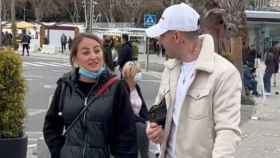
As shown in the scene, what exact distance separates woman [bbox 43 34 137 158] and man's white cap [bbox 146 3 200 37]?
85cm

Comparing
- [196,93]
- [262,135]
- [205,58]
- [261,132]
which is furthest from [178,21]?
[261,132]

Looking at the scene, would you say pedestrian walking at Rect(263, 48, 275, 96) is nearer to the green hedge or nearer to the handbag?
the green hedge

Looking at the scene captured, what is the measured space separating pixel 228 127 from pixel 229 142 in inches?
3.0

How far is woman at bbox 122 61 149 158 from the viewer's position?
233 inches

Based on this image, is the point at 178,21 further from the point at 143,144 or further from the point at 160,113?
the point at 143,144

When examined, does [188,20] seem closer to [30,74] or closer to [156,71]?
[30,74]

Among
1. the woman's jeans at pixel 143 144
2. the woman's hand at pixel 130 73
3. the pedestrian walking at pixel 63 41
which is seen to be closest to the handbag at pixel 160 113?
the woman's jeans at pixel 143 144

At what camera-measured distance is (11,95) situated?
335 inches

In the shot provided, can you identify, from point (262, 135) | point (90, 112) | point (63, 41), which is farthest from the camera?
point (63, 41)

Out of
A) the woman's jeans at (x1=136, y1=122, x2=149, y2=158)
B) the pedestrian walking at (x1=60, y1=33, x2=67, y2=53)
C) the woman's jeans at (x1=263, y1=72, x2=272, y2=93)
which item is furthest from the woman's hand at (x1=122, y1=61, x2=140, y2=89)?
the pedestrian walking at (x1=60, y1=33, x2=67, y2=53)

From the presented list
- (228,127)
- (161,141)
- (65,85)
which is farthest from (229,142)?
(65,85)

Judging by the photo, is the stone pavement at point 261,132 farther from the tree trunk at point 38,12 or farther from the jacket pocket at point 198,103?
the tree trunk at point 38,12

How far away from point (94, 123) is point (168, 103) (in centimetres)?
78

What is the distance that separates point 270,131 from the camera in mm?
15086
